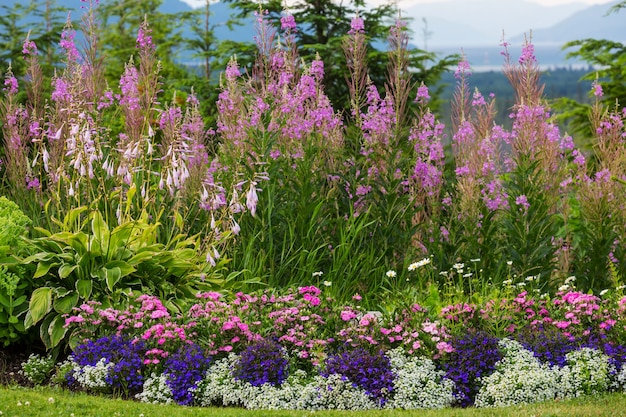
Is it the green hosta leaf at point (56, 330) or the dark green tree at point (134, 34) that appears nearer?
the green hosta leaf at point (56, 330)

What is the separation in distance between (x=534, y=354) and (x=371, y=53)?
9695mm

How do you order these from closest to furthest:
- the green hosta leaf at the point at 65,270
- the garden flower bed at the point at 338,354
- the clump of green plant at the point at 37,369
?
1. the garden flower bed at the point at 338,354
2. the clump of green plant at the point at 37,369
3. the green hosta leaf at the point at 65,270

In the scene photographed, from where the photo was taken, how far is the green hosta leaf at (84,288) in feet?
22.2

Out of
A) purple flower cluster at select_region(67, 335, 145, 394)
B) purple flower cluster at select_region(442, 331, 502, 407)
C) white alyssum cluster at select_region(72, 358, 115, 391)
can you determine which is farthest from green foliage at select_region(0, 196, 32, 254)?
purple flower cluster at select_region(442, 331, 502, 407)

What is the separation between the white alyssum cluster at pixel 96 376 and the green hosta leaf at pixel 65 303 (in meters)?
0.74

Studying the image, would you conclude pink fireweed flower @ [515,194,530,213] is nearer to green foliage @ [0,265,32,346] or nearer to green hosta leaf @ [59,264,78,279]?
green hosta leaf @ [59,264,78,279]

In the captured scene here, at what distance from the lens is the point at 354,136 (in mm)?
8773

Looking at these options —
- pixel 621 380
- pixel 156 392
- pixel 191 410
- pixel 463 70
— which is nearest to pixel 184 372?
pixel 156 392

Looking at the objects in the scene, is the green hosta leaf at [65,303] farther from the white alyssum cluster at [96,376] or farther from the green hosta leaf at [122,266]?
the white alyssum cluster at [96,376]

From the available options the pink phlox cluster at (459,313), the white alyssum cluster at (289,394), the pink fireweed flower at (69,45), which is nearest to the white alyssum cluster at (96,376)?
the white alyssum cluster at (289,394)

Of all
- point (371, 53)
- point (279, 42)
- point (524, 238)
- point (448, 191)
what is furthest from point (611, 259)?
point (371, 53)

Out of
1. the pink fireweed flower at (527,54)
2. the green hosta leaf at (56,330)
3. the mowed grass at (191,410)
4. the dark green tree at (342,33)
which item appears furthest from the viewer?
the dark green tree at (342,33)

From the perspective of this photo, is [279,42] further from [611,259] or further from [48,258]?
[611,259]

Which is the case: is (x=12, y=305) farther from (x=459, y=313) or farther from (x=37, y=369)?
(x=459, y=313)
